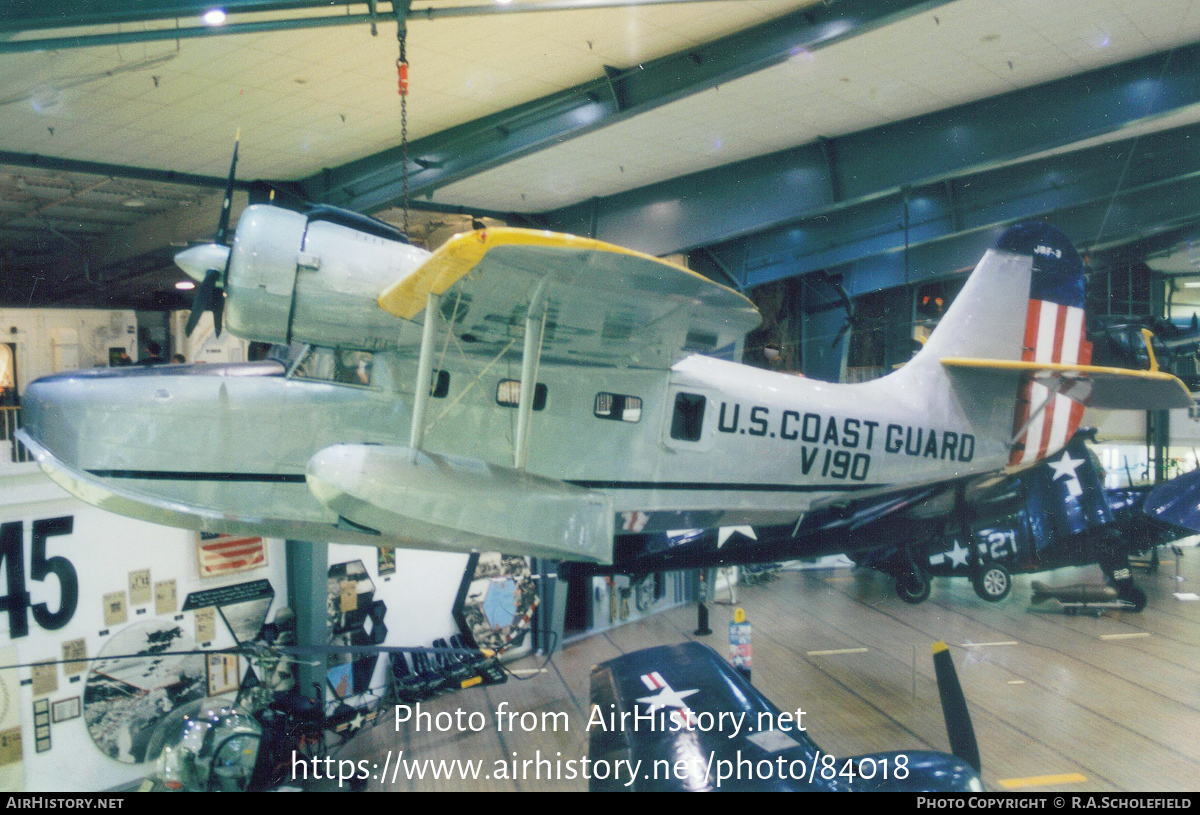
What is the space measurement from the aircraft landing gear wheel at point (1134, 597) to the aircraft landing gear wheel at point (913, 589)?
2.45 meters

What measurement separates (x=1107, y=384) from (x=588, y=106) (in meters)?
4.35

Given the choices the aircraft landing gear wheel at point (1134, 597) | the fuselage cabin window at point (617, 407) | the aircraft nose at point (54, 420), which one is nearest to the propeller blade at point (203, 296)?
the aircraft nose at point (54, 420)

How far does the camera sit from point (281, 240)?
354 centimetres

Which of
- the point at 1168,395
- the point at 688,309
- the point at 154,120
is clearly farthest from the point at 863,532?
the point at 154,120

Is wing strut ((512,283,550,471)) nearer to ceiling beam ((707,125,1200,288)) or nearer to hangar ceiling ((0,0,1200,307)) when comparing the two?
hangar ceiling ((0,0,1200,307))

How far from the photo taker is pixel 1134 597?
9250 mm

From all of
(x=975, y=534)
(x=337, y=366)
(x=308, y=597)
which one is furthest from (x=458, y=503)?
(x=975, y=534)

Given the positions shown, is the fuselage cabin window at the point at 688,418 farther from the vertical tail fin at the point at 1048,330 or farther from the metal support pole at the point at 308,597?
the metal support pole at the point at 308,597

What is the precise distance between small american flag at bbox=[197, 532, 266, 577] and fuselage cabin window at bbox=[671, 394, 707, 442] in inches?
169

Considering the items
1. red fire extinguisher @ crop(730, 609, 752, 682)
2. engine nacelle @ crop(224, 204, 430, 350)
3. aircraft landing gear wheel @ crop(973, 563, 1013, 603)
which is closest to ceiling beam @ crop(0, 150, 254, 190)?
engine nacelle @ crop(224, 204, 430, 350)

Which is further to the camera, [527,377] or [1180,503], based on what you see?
[1180,503]

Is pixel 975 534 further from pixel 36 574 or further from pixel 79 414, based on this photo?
pixel 36 574
